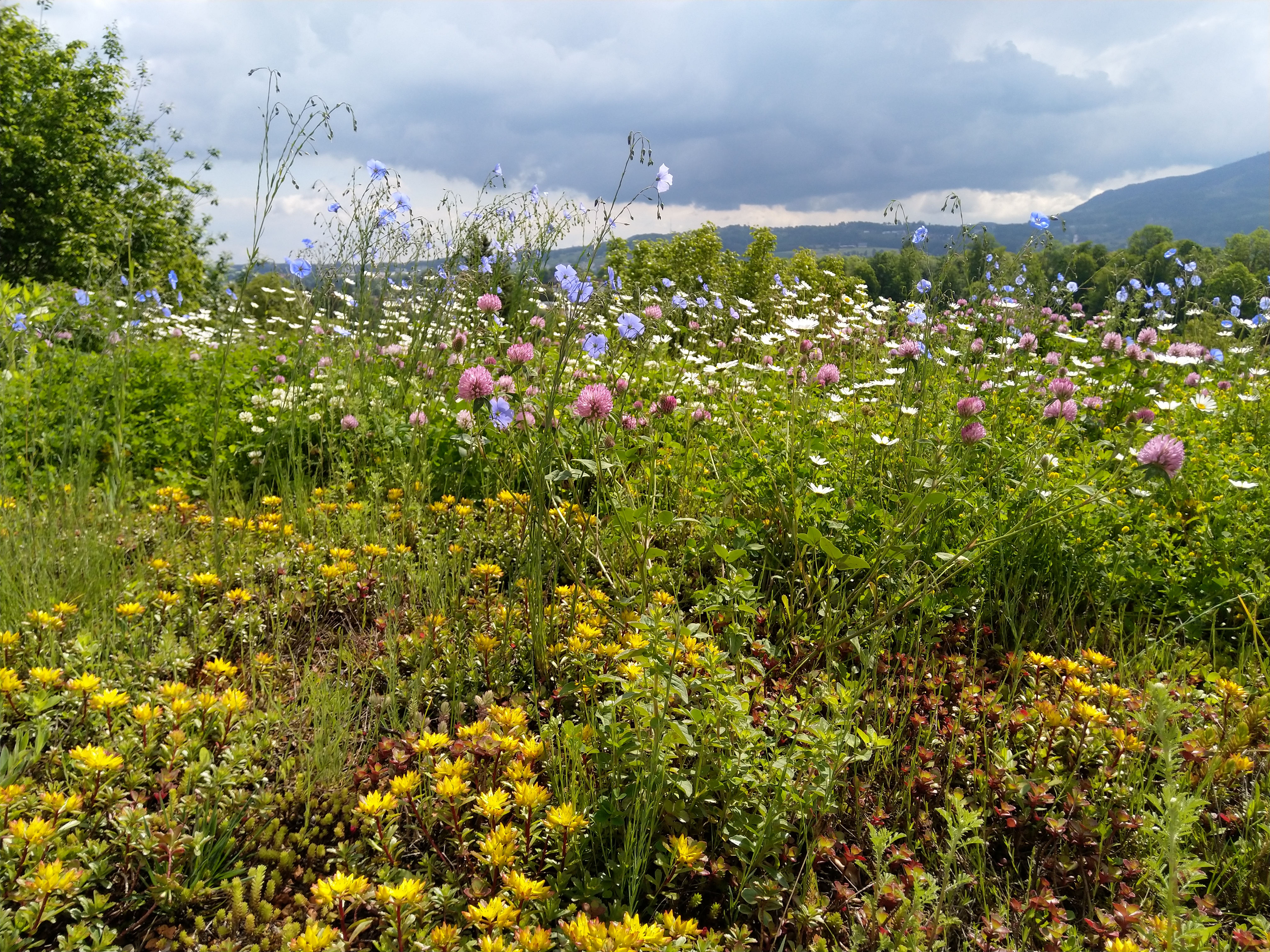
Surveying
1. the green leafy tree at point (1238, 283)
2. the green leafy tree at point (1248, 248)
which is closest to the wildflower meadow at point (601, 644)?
the green leafy tree at point (1238, 283)

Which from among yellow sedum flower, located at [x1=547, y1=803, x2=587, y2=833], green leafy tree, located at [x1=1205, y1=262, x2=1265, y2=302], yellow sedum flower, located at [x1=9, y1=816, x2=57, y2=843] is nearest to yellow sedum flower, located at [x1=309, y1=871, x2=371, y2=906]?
yellow sedum flower, located at [x1=547, y1=803, x2=587, y2=833]

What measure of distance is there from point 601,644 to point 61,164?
2865cm

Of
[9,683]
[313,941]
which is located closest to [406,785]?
[313,941]

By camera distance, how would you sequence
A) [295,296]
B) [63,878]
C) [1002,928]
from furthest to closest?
1. [295,296]
2. [1002,928]
3. [63,878]

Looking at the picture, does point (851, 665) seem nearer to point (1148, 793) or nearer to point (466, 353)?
point (1148, 793)

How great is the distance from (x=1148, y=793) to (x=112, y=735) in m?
2.80

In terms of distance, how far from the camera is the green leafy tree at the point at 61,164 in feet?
68.8

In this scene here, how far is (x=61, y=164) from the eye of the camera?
70.6 feet

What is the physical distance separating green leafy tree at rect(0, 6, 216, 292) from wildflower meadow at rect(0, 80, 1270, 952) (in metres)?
20.9

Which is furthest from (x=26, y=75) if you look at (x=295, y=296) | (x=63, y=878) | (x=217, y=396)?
(x=63, y=878)

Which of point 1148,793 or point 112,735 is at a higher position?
point 112,735

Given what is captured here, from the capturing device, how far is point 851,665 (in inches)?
94.2

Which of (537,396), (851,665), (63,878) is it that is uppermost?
(537,396)

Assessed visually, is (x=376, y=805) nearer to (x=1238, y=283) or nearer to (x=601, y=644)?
(x=601, y=644)
